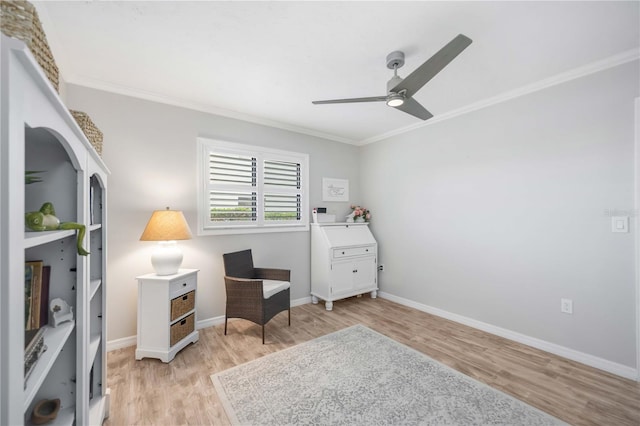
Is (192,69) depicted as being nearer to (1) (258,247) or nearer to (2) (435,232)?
(1) (258,247)

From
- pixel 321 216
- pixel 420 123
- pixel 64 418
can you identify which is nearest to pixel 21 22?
pixel 64 418

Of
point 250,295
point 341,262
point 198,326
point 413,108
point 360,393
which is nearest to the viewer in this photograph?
point 360,393

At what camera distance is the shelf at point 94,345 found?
130 cm

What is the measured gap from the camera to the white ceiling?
5.35 feet

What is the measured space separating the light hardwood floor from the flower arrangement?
1.57 m

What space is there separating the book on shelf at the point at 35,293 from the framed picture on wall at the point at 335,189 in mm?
3310

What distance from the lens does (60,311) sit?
104 centimetres

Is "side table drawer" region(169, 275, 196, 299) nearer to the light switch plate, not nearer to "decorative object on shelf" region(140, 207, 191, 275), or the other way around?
"decorative object on shelf" region(140, 207, 191, 275)

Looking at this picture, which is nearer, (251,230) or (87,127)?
(87,127)

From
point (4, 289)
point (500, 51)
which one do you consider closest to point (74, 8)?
point (4, 289)

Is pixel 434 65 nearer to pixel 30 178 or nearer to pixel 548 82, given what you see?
pixel 548 82

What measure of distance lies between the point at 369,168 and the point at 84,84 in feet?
11.8

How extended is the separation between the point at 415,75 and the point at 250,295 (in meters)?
2.37

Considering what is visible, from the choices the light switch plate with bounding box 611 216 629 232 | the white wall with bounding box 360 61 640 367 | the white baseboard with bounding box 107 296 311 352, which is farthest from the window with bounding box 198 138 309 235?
the light switch plate with bounding box 611 216 629 232
